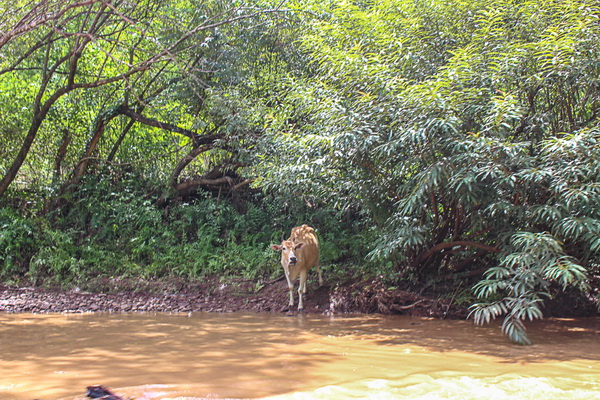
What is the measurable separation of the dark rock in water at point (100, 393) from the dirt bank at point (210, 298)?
200 inches

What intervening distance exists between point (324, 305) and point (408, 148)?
3.39 m

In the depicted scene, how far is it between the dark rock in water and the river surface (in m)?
0.08

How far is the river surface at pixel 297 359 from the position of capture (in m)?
4.15

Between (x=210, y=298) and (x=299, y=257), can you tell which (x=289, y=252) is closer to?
(x=299, y=257)

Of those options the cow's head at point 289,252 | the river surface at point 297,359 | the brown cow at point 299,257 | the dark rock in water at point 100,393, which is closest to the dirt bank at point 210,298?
the brown cow at point 299,257

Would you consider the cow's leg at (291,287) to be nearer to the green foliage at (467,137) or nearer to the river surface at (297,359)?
the river surface at (297,359)

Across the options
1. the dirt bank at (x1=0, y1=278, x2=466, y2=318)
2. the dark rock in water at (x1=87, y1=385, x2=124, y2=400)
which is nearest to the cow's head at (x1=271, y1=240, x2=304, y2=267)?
the dirt bank at (x1=0, y1=278, x2=466, y2=318)

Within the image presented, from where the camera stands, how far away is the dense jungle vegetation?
6406mm

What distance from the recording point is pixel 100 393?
3943 mm

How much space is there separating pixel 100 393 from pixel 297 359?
6.62ft

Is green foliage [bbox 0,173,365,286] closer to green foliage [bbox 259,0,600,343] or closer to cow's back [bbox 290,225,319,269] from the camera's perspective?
cow's back [bbox 290,225,319,269]

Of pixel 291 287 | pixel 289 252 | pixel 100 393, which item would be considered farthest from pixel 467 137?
pixel 100 393

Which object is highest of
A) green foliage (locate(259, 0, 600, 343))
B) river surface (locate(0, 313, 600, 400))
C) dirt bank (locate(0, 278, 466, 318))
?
green foliage (locate(259, 0, 600, 343))

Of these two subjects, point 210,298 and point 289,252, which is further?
point 210,298
